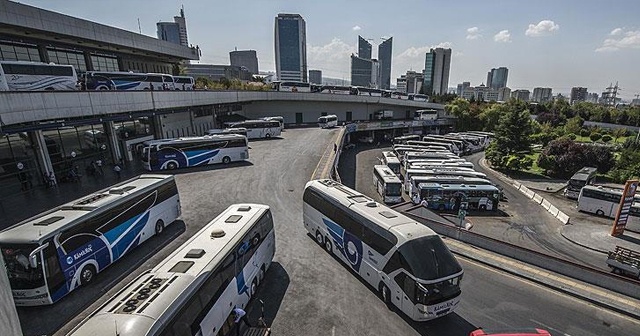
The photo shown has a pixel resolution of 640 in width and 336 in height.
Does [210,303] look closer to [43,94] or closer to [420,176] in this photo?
[43,94]

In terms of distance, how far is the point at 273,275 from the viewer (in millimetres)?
13039

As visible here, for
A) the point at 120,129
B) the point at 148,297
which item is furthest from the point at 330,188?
the point at 120,129

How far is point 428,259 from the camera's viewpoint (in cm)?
1008

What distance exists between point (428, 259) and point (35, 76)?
33.6 m

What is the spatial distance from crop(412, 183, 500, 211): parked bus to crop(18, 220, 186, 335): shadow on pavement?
22.1 meters

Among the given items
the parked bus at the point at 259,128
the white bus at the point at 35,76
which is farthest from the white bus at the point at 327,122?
the white bus at the point at 35,76

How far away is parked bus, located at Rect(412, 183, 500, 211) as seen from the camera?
27297 millimetres

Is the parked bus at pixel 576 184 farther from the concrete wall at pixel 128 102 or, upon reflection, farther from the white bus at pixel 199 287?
the concrete wall at pixel 128 102

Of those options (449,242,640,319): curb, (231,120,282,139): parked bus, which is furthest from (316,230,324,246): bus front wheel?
(231,120,282,139): parked bus

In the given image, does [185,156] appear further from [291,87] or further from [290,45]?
[290,45]

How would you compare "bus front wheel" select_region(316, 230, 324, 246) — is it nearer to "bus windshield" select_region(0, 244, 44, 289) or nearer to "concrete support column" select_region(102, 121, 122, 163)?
"bus windshield" select_region(0, 244, 44, 289)

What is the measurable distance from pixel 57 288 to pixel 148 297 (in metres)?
6.75

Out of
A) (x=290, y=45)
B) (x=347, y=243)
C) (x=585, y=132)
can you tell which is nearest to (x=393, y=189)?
(x=347, y=243)

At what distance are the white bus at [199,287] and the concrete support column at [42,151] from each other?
19197 mm
